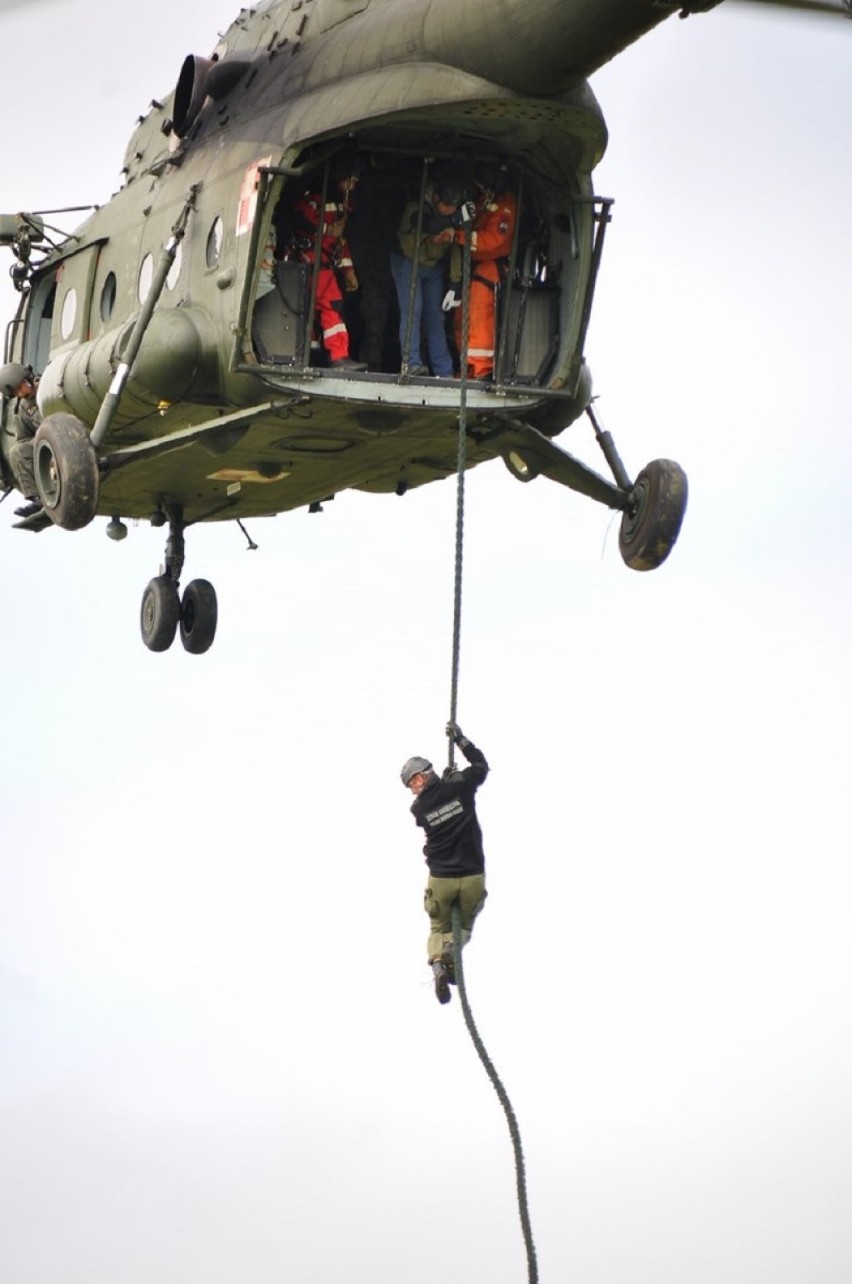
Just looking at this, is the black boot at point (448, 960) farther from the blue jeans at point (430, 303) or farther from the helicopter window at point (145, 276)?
the helicopter window at point (145, 276)

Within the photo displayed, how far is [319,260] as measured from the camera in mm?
17047

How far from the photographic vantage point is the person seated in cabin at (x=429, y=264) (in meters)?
17.1

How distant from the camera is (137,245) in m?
19.2

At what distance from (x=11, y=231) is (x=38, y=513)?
293 cm

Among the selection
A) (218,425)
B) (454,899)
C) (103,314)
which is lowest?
(454,899)

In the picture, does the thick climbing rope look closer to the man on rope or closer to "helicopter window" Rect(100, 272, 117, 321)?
the man on rope

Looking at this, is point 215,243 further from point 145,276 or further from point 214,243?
point 145,276

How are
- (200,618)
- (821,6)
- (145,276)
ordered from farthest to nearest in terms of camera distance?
(200,618) < (145,276) < (821,6)

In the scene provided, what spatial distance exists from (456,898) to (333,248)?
4.18 metres

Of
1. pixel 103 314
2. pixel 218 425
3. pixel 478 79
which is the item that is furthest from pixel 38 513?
pixel 478 79

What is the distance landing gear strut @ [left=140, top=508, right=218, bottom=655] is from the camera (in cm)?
2119

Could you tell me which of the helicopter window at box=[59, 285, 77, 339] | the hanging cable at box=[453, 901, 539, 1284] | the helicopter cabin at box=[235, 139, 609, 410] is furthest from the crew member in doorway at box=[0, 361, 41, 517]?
the hanging cable at box=[453, 901, 539, 1284]

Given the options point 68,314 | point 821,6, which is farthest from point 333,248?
point 821,6

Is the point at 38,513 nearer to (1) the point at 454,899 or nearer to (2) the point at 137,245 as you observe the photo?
(2) the point at 137,245
